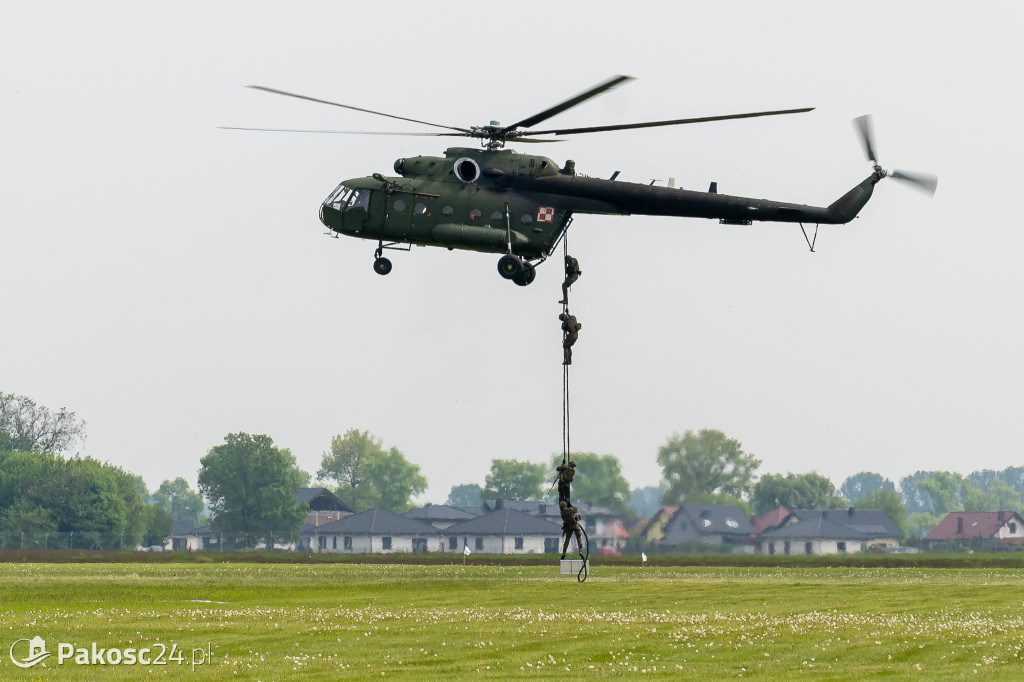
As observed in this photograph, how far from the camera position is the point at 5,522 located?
154m

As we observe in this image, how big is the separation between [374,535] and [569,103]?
152 meters

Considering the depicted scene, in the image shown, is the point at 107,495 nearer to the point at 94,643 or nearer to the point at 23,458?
the point at 23,458

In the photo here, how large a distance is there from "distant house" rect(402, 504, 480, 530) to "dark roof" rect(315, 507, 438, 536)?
203 centimetres

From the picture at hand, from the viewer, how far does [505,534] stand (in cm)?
17762

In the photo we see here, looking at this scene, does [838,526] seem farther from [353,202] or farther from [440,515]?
[353,202]

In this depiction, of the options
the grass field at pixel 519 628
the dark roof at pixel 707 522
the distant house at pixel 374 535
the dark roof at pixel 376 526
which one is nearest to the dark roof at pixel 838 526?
the dark roof at pixel 707 522

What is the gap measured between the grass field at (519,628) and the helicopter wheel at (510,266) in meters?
10.8

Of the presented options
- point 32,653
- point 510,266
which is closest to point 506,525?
point 510,266

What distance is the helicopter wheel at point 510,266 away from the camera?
41125mm

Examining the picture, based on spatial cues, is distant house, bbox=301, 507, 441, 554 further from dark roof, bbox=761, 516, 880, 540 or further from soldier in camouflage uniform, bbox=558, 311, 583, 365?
soldier in camouflage uniform, bbox=558, 311, 583, 365

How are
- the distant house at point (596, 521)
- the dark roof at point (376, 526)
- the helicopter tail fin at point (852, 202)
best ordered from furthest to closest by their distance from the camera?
the dark roof at point (376, 526), the distant house at point (596, 521), the helicopter tail fin at point (852, 202)

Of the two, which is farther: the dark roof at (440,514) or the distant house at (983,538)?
the dark roof at (440,514)

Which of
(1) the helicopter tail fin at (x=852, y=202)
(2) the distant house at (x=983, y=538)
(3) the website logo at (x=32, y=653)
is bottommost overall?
(3) the website logo at (x=32, y=653)

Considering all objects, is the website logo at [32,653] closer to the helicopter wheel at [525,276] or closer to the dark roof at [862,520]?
the helicopter wheel at [525,276]
